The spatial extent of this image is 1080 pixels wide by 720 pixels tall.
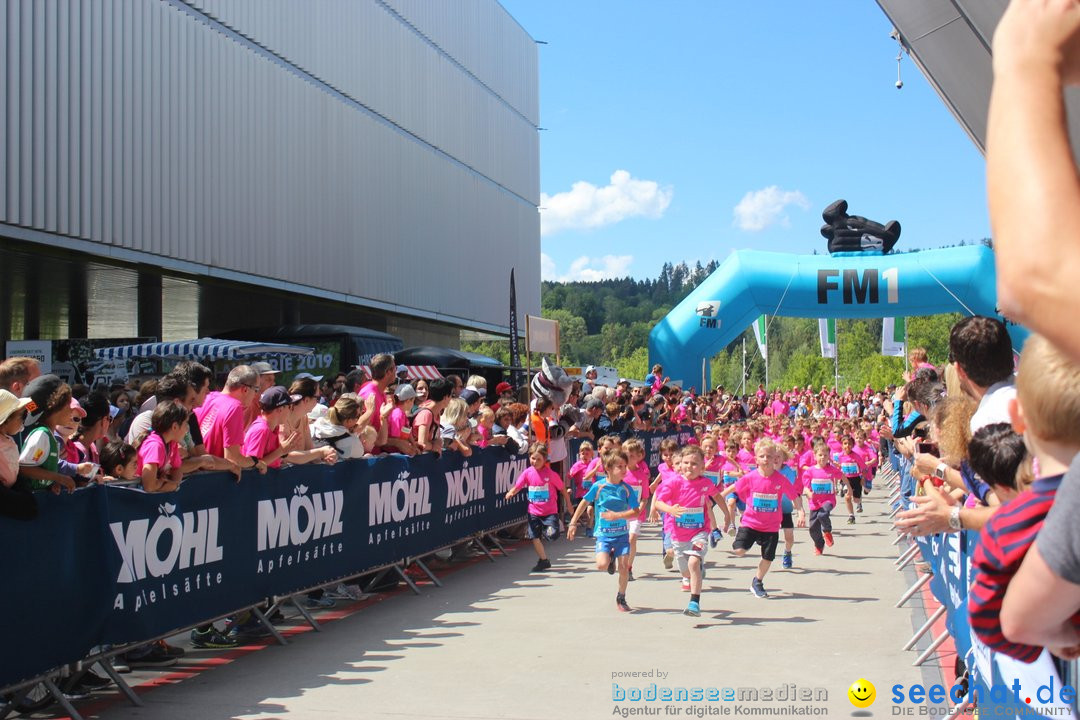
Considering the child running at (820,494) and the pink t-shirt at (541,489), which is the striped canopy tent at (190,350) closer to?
the pink t-shirt at (541,489)

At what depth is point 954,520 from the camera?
4492 mm

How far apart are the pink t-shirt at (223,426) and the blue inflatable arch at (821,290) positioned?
20.9 metres

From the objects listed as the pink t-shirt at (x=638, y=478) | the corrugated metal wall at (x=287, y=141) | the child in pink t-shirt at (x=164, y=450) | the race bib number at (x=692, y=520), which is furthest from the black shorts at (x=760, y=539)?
the corrugated metal wall at (x=287, y=141)

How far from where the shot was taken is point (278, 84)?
27.6m

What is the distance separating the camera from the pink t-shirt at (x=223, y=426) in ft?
28.0

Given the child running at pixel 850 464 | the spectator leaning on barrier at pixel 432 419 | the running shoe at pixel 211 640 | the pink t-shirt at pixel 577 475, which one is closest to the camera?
the running shoe at pixel 211 640

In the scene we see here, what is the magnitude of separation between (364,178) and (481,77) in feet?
40.3

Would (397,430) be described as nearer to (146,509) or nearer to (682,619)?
(682,619)

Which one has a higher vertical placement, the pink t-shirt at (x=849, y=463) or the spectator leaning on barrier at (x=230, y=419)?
the spectator leaning on barrier at (x=230, y=419)

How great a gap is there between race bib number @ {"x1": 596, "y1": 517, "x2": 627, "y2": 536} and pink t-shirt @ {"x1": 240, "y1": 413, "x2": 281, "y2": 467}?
11.7ft

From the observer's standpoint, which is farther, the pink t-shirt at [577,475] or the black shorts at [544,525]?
the pink t-shirt at [577,475]

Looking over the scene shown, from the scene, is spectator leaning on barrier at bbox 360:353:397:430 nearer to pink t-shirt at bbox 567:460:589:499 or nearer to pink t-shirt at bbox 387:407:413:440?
pink t-shirt at bbox 387:407:413:440

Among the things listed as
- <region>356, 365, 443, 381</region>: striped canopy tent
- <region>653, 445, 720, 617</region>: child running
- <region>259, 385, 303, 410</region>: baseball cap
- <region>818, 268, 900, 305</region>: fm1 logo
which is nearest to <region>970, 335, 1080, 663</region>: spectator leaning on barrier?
<region>259, 385, 303, 410</region>: baseball cap

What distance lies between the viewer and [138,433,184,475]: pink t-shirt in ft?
24.2
